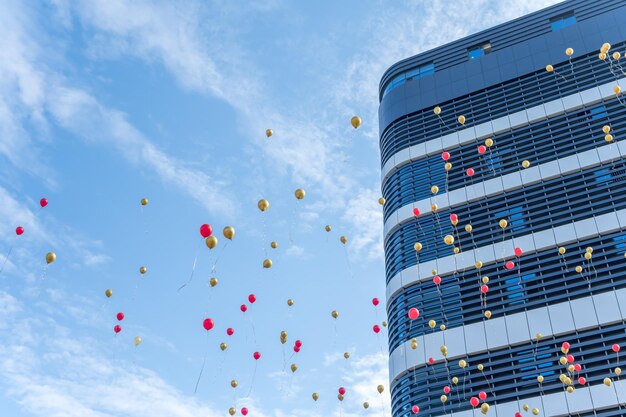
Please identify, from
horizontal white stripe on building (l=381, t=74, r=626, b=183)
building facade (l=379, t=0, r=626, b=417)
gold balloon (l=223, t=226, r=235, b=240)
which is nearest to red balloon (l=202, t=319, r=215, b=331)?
gold balloon (l=223, t=226, r=235, b=240)

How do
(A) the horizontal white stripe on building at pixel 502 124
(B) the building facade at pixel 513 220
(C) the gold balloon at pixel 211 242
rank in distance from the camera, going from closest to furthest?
1. (C) the gold balloon at pixel 211 242
2. (B) the building facade at pixel 513 220
3. (A) the horizontal white stripe on building at pixel 502 124

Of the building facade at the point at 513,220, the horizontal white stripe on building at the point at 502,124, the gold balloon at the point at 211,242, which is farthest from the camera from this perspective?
the horizontal white stripe on building at the point at 502,124

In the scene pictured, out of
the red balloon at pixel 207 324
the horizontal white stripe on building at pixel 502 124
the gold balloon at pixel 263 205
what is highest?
the horizontal white stripe on building at pixel 502 124

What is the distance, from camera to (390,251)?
26.5 metres

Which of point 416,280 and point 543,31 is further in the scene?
point 543,31

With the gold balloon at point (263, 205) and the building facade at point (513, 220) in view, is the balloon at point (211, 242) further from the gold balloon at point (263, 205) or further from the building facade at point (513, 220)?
the building facade at point (513, 220)

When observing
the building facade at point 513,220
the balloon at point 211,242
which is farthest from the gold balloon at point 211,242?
the building facade at point 513,220

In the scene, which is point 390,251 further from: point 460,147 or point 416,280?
point 460,147

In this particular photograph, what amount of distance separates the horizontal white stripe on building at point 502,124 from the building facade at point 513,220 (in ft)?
0.21

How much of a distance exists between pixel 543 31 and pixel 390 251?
1230cm

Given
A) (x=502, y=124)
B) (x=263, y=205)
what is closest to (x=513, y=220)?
(x=502, y=124)

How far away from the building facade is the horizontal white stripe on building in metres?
0.06

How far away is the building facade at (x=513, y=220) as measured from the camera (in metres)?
20.4

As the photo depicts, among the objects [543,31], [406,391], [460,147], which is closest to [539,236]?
[460,147]
